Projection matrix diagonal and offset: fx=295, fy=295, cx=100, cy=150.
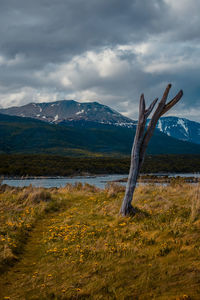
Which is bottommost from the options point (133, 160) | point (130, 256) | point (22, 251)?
point (22, 251)

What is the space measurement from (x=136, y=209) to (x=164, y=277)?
6.65 metres

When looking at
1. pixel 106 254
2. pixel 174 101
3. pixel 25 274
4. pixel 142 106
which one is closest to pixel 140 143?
pixel 142 106

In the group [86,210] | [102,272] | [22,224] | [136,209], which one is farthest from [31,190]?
[102,272]

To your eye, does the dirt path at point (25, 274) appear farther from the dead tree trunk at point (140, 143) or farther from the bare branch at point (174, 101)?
the bare branch at point (174, 101)

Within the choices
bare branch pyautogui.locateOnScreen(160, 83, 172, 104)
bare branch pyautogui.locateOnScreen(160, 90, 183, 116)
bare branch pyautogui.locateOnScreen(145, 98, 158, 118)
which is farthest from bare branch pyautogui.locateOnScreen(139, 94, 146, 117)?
bare branch pyautogui.locateOnScreen(160, 90, 183, 116)

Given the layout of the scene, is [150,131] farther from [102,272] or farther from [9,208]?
[9,208]

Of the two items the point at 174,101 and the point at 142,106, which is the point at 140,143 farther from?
the point at 174,101

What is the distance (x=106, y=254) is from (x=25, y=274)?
2.21m

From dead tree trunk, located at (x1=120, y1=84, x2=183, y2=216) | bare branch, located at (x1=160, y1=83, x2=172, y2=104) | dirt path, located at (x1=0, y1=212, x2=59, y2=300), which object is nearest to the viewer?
dirt path, located at (x1=0, y1=212, x2=59, y2=300)

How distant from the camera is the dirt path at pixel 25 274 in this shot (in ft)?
21.2

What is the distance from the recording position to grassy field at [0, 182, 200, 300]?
6.14 metres

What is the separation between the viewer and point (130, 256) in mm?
7914


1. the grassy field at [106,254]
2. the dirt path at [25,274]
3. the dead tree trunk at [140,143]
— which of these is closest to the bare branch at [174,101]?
the dead tree trunk at [140,143]

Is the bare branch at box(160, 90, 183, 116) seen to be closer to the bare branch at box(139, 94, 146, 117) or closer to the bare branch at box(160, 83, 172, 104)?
the bare branch at box(160, 83, 172, 104)
